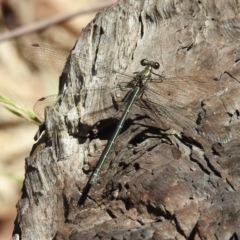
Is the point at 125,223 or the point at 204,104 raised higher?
the point at 204,104

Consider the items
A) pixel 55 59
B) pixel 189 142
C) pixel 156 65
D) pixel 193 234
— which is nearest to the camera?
pixel 193 234

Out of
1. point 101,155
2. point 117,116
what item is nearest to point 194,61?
point 117,116

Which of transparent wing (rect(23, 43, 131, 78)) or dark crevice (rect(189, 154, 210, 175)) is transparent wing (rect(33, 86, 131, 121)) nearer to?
transparent wing (rect(23, 43, 131, 78))

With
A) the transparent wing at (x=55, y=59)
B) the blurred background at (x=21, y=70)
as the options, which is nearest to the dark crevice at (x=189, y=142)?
the transparent wing at (x=55, y=59)

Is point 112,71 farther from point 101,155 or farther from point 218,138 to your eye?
point 218,138

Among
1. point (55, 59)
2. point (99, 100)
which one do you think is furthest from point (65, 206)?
point (55, 59)

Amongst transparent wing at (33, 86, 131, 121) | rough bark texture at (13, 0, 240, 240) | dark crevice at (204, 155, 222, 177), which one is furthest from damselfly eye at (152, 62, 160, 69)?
dark crevice at (204, 155, 222, 177)

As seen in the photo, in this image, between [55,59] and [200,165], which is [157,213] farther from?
[55,59]
